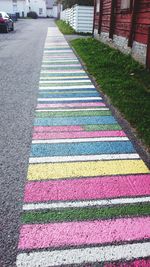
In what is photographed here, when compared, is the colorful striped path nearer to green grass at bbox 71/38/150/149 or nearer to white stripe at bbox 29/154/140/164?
white stripe at bbox 29/154/140/164

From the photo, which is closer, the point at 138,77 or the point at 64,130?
the point at 64,130

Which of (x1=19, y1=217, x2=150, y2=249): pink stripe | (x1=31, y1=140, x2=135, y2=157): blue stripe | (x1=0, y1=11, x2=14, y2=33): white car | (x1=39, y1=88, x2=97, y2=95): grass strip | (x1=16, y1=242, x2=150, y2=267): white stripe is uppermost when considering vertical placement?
(x1=0, y1=11, x2=14, y2=33): white car

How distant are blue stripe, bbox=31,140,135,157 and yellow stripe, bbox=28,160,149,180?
Answer: 337 millimetres

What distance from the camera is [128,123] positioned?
19.9 feet

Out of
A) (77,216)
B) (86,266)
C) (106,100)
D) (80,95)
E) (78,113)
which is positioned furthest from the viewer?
(80,95)

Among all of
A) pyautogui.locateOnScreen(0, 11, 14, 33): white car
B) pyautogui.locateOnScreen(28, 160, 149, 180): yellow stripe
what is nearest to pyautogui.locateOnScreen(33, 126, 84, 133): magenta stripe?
pyautogui.locateOnScreen(28, 160, 149, 180): yellow stripe

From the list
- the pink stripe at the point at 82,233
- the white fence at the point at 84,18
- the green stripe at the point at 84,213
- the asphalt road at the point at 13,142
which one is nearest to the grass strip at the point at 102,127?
the asphalt road at the point at 13,142

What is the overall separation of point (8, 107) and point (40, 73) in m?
4.09

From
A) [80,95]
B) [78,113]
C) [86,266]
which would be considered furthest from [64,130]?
[86,266]

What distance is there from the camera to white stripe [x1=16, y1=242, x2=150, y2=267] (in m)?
2.88

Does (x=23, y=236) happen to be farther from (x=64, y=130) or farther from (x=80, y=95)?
(x=80, y=95)

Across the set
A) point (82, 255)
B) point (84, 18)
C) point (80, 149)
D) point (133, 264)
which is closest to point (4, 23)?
point (84, 18)

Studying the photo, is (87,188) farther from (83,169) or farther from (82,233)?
(82,233)

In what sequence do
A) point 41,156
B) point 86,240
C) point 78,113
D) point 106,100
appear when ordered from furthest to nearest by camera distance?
1. point 106,100
2. point 78,113
3. point 41,156
4. point 86,240
